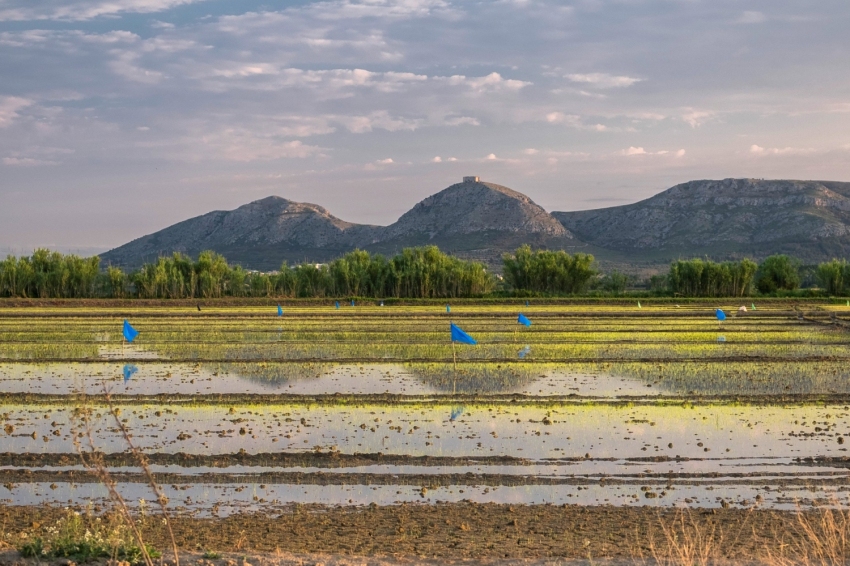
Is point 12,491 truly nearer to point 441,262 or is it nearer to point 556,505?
point 556,505

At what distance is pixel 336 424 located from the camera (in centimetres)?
1706

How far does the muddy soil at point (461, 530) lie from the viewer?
9359 millimetres

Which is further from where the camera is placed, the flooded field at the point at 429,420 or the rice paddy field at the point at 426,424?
the flooded field at the point at 429,420

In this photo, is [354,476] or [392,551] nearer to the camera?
[392,551]

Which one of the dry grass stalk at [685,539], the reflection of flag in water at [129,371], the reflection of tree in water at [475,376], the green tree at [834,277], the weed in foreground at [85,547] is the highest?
the green tree at [834,277]

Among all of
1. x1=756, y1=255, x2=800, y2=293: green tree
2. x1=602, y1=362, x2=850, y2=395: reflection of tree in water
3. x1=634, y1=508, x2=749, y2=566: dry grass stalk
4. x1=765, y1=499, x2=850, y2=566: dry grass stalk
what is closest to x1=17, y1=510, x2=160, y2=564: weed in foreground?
x1=634, y1=508, x2=749, y2=566: dry grass stalk

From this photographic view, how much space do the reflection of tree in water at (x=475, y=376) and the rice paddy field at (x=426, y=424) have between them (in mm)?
93

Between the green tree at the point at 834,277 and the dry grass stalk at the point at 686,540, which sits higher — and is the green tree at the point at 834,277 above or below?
above

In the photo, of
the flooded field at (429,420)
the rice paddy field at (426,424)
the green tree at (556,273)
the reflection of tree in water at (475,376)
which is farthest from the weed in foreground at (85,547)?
the green tree at (556,273)

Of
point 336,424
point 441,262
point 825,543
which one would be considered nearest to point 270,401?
point 336,424

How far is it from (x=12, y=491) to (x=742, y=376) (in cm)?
1927

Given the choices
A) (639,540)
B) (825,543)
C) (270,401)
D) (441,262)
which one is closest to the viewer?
(825,543)

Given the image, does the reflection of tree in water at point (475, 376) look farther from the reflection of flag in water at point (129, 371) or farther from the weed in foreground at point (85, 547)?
the weed in foreground at point (85, 547)

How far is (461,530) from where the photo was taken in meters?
10.2
